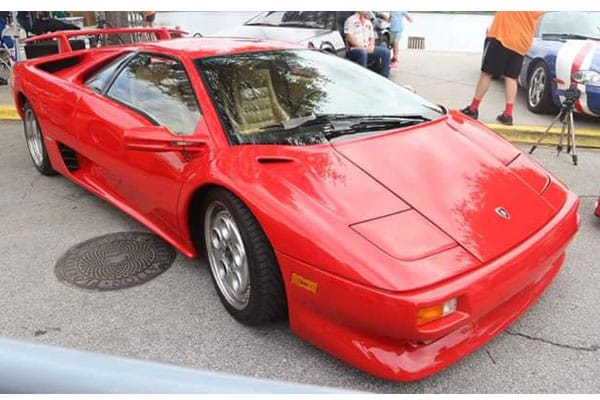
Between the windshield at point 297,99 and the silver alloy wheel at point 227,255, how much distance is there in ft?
A: 1.24

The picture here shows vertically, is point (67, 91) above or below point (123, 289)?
above

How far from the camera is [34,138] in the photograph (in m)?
4.39

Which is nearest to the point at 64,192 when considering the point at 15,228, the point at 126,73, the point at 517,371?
the point at 15,228

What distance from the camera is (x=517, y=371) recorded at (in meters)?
2.10

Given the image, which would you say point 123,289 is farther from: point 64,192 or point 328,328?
point 64,192

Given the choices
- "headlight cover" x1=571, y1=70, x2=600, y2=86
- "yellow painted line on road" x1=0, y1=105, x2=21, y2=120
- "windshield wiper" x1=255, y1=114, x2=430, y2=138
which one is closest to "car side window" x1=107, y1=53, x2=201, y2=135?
"windshield wiper" x1=255, y1=114, x2=430, y2=138

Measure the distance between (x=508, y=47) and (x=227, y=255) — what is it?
13.9 feet

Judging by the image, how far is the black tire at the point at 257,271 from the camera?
215cm

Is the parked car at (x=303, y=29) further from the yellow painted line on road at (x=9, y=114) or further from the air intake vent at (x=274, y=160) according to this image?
the air intake vent at (x=274, y=160)

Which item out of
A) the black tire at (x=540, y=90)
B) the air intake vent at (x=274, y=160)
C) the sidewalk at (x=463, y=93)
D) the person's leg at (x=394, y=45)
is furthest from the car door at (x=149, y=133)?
the person's leg at (x=394, y=45)

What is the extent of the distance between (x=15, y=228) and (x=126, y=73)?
1276 mm

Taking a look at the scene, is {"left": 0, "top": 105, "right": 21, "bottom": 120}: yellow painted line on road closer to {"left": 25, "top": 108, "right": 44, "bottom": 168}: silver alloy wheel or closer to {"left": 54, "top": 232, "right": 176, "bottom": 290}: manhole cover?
{"left": 25, "top": 108, "right": 44, "bottom": 168}: silver alloy wheel

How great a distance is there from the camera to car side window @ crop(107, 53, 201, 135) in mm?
2756

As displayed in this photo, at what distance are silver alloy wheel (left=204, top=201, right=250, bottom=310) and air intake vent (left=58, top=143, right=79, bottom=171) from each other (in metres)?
1.67
